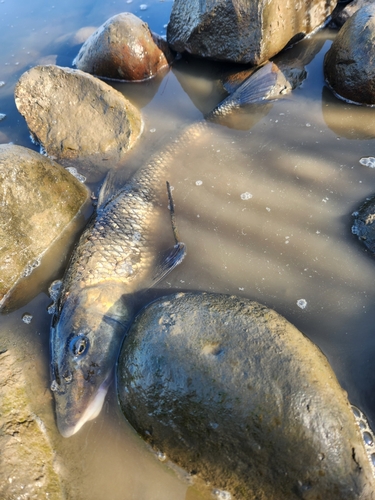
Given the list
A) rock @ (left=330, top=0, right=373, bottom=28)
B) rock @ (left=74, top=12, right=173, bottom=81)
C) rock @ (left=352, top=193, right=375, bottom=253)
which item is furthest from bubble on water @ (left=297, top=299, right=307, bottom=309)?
rock @ (left=330, top=0, right=373, bottom=28)

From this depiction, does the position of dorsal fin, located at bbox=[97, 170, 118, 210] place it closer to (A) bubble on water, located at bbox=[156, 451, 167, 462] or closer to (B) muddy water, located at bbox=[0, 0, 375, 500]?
(B) muddy water, located at bbox=[0, 0, 375, 500]

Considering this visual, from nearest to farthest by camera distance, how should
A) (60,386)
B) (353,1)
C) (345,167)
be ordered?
(60,386) → (345,167) → (353,1)

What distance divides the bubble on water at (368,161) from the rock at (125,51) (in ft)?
11.0

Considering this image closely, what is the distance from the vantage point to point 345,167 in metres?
3.79

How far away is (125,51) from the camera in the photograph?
5.21 metres

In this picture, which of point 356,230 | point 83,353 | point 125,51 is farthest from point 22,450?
point 125,51

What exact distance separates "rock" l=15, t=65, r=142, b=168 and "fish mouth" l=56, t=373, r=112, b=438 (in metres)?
2.74

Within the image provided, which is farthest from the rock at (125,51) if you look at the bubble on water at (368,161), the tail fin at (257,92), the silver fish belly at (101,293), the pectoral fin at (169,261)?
the bubble on water at (368,161)

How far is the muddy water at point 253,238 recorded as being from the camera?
8.13ft

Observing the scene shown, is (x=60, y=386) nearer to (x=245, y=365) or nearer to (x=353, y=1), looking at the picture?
(x=245, y=365)

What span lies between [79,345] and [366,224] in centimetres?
252

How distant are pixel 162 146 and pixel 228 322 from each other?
2.65m

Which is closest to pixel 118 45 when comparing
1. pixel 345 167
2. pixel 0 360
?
pixel 345 167

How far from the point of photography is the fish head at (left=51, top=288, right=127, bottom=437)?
2633 mm
